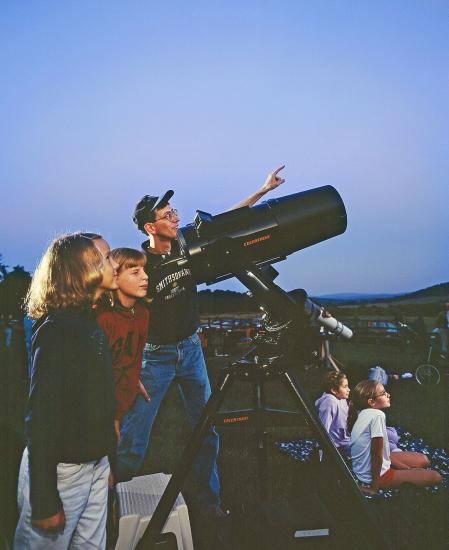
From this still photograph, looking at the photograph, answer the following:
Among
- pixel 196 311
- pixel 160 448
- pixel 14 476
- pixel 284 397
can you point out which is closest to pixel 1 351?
pixel 284 397

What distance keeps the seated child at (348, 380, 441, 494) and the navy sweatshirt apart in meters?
1.80

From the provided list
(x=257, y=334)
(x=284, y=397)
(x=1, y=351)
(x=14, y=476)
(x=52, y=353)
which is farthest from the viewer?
(x=1, y=351)

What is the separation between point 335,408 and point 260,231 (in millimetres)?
1799

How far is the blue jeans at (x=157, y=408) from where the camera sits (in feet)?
8.71

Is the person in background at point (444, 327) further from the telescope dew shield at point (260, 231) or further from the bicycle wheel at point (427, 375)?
the telescope dew shield at point (260, 231)

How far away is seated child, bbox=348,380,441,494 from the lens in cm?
299

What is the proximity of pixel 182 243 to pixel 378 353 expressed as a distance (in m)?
11.7

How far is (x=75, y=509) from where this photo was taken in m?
1.57

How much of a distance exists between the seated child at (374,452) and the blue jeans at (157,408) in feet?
3.07

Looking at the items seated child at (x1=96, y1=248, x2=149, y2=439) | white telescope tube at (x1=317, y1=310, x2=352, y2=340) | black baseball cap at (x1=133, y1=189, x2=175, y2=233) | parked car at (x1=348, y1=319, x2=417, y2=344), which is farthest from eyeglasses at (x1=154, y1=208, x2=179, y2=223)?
parked car at (x1=348, y1=319, x2=417, y2=344)

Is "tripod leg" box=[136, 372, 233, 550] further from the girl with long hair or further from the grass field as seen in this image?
the grass field

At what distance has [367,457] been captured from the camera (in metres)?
3.11

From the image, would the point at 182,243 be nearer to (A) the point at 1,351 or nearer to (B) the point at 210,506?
(B) the point at 210,506

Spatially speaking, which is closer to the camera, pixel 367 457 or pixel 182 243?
pixel 182 243
